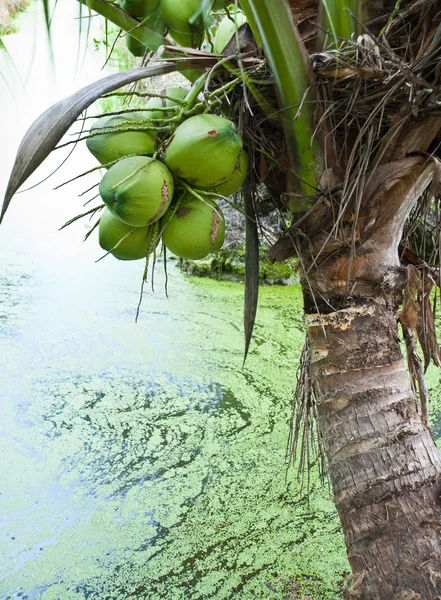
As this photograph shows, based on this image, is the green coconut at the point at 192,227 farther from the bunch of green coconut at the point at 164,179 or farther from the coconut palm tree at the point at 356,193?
the coconut palm tree at the point at 356,193

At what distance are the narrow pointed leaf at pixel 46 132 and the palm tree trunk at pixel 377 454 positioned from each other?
1.38 feet

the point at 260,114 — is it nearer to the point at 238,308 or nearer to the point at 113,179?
the point at 113,179

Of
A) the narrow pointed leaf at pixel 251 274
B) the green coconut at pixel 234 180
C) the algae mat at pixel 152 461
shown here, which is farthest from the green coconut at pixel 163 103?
the algae mat at pixel 152 461

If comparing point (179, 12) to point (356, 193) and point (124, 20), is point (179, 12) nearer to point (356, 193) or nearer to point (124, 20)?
point (124, 20)

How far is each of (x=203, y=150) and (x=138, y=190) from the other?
0.30 ft

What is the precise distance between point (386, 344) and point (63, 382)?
1.53 m

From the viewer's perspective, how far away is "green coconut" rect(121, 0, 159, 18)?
0.78 metres

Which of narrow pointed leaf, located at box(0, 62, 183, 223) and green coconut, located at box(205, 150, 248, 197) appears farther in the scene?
green coconut, located at box(205, 150, 248, 197)

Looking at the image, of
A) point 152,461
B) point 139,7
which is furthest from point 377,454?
point 152,461

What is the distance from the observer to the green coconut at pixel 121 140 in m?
0.69

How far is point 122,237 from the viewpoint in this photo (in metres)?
0.71

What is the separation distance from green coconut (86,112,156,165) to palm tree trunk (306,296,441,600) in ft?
1.13

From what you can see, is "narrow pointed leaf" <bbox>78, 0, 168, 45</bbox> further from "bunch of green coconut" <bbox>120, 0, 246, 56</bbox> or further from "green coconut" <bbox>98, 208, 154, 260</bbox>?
"green coconut" <bbox>98, 208, 154, 260</bbox>

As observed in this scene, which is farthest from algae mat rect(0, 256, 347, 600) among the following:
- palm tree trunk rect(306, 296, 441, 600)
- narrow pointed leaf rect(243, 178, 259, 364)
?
narrow pointed leaf rect(243, 178, 259, 364)
